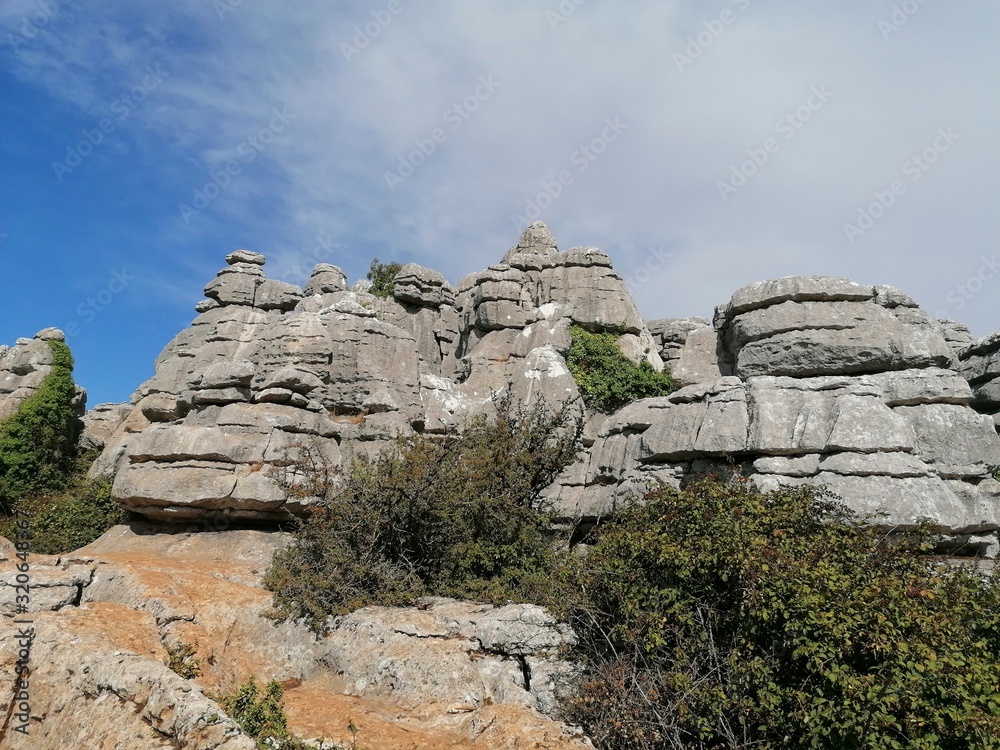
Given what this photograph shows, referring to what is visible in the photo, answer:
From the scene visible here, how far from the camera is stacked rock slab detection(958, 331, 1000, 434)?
14484 millimetres

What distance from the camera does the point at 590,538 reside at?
13.4 m

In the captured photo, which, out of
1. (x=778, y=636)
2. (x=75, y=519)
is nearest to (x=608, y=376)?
(x=778, y=636)

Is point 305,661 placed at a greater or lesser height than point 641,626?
lesser

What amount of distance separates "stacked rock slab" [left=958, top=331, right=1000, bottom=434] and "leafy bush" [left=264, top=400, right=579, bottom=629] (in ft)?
34.9

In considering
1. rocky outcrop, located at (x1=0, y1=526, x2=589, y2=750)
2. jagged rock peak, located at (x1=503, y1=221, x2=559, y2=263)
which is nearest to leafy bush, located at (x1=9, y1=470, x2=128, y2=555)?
rocky outcrop, located at (x1=0, y1=526, x2=589, y2=750)

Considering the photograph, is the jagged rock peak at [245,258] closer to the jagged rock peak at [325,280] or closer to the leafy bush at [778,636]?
the jagged rock peak at [325,280]

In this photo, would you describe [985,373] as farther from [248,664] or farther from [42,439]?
[42,439]

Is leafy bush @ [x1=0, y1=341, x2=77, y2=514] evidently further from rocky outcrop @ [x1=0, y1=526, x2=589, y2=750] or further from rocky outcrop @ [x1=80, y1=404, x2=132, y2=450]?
rocky outcrop @ [x1=0, y1=526, x2=589, y2=750]

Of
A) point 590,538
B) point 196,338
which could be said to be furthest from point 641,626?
point 196,338

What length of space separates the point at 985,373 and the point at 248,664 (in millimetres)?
16039

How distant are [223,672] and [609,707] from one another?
15.1ft

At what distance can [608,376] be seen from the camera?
2005 centimetres

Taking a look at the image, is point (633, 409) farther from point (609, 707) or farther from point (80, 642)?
point (80, 642)

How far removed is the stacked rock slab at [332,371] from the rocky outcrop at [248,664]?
2340 millimetres
